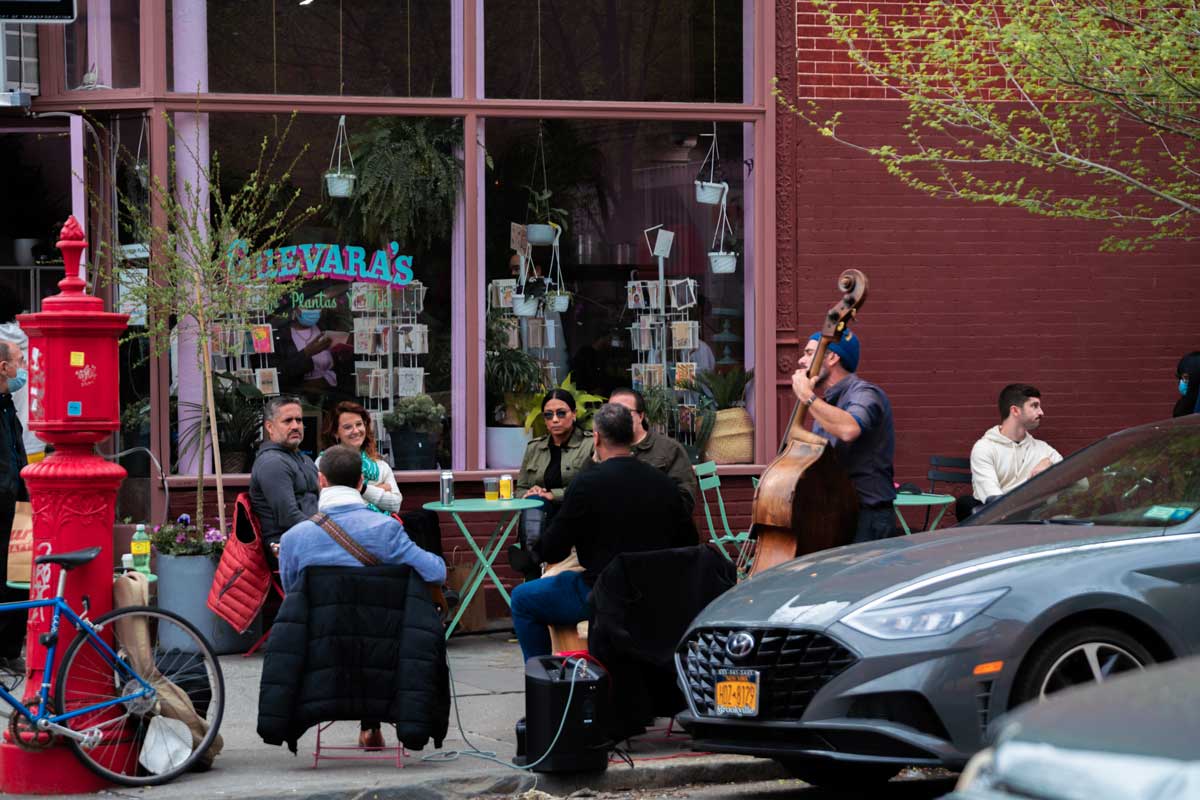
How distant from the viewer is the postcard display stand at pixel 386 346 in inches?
448

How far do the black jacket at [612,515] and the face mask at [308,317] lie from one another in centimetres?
422

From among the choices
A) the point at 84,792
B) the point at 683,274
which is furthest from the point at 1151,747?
the point at 683,274

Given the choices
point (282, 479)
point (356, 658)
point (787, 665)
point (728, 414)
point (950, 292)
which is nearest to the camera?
point (787, 665)

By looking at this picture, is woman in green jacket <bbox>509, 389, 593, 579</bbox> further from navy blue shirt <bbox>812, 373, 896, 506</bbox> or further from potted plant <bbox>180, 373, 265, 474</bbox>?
navy blue shirt <bbox>812, 373, 896, 506</bbox>

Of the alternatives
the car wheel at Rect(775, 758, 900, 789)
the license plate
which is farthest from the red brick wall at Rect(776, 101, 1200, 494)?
the license plate

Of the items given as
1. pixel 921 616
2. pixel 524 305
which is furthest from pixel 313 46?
pixel 921 616

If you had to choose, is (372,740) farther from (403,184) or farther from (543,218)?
(543,218)

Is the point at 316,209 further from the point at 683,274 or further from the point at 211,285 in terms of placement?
the point at 683,274

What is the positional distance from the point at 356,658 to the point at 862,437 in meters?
Answer: 2.60

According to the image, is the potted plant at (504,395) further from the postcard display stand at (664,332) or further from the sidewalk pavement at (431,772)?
the sidewalk pavement at (431,772)

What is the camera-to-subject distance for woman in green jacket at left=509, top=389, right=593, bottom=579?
10.4 meters

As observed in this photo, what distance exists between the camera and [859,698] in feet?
19.7

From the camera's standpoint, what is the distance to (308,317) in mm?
11305

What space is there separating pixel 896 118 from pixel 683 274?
184 cm
